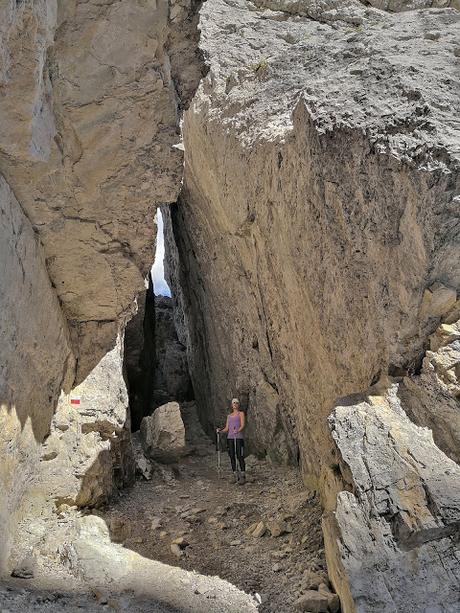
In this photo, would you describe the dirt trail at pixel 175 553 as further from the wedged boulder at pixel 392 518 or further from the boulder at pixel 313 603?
the wedged boulder at pixel 392 518

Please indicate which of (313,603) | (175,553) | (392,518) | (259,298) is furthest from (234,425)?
(392,518)

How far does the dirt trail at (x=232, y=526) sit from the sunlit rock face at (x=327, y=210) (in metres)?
0.52

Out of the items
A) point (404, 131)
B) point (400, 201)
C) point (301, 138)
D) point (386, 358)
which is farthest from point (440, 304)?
point (301, 138)

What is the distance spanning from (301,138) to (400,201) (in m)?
1.79

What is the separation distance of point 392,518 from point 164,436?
6.59 meters

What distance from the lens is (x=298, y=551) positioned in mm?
5770

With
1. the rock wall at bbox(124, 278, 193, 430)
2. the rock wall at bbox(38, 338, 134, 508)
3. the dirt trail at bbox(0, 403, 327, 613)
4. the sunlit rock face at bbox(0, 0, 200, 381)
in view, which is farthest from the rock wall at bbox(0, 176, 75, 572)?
the rock wall at bbox(124, 278, 193, 430)

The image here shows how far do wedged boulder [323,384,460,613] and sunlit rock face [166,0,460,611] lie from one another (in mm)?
34

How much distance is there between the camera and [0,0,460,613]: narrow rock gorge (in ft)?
16.0

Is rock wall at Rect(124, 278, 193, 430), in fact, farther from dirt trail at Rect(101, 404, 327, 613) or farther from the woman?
dirt trail at Rect(101, 404, 327, 613)

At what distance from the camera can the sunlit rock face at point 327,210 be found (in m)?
5.53

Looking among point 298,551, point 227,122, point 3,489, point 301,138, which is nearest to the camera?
point 3,489

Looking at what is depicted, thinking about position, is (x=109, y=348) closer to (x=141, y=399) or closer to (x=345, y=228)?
(x=345, y=228)

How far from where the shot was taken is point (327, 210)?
255 inches
